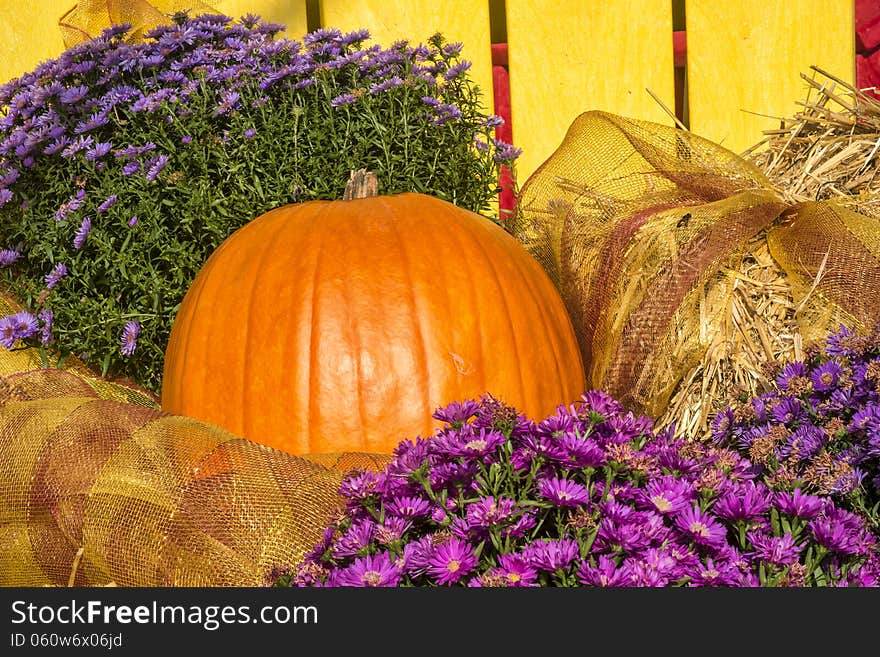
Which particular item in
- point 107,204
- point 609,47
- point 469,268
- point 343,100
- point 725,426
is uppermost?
point 609,47

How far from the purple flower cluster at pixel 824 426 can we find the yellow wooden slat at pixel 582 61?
1.58 meters

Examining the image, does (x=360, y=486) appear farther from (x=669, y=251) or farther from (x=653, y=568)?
(x=669, y=251)

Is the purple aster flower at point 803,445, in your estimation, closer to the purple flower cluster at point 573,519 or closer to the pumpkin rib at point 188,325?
the purple flower cluster at point 573,519

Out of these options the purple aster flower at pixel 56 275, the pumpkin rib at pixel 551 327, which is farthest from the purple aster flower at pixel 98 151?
the pumpkin rib at pixel 551 327

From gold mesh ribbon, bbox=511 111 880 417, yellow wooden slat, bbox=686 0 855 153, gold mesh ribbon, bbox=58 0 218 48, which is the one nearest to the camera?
gold mesh ribbon, bbox=511 111 880 417

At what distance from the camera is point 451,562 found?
0.89m

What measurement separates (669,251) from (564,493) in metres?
0.97

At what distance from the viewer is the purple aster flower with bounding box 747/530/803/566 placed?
92cm

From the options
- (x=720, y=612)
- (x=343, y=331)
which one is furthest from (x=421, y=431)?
(x=720, y=612)

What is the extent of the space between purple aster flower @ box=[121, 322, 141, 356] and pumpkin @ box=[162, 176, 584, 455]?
0.14 m

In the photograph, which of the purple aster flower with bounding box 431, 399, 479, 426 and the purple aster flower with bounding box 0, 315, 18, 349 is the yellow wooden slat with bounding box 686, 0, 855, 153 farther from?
the purple aster flower with bounding box 431, 399, 479, 426

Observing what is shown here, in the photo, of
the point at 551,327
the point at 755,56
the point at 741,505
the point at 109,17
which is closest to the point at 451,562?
the point at 741,505

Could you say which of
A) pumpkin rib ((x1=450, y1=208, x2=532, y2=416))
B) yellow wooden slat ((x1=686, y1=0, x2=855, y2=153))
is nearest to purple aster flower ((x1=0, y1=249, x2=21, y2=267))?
pumpkin rib ((x1=450, y1=208, x2=532, y2=416))

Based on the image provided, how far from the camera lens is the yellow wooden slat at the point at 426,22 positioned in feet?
9.59
